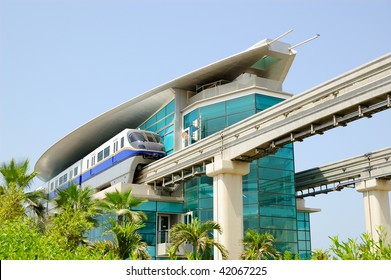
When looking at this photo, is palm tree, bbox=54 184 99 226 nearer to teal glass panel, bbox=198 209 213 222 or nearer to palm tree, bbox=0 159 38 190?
palm tree, bbox=0 159 38 190

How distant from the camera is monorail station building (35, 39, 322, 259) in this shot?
24.2m

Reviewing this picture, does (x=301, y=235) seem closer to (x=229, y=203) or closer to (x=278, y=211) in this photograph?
(x=278, y=211)

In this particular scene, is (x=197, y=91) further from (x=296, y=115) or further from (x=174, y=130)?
(x=296, y=115)

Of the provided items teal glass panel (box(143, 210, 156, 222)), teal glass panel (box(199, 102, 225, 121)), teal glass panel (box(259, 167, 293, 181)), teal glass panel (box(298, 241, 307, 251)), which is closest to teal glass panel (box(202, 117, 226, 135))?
teal glass panel (box(199, 102, 225, 121))

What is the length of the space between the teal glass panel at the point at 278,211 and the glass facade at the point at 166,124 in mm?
8213

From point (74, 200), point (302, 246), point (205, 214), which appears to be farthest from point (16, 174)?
point (302, 246)

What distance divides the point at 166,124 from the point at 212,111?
5304 mm

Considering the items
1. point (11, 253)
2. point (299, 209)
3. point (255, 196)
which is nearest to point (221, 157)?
point (255, 196)

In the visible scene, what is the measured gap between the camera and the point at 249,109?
28.5 metres

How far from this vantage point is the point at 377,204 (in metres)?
27.6

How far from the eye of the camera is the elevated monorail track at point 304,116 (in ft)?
59.5

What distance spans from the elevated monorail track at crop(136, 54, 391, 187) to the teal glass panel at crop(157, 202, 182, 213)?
179 inches

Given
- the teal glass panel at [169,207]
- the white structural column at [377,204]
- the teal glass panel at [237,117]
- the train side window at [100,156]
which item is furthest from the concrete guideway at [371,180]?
the train side window at [100,156]
